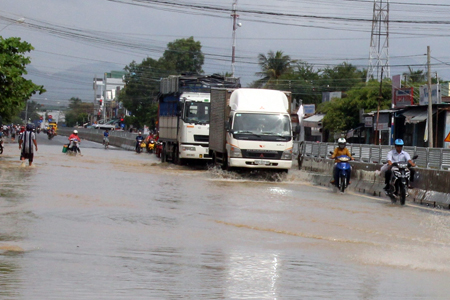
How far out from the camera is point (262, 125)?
866 inches

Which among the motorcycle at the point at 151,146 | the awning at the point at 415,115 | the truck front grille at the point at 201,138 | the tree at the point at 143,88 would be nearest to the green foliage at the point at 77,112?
the tree at the point at 143,88

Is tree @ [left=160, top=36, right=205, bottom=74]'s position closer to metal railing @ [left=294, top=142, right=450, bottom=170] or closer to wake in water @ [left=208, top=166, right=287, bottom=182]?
metal railing @ [left=294, top=142, right=450, bottom=170]

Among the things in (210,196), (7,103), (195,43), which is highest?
(195,43)

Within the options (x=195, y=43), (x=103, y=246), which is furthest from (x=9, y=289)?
(x=195, y=43)

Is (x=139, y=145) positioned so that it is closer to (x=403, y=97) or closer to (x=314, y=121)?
(x=403, y=97)

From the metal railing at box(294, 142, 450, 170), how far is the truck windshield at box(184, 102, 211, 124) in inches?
231

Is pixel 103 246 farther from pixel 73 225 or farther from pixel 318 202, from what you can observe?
pixel 318 202

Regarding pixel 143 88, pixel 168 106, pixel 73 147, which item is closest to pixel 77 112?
pixel 143 88

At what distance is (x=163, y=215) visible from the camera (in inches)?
476

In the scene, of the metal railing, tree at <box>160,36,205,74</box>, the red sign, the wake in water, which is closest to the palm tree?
tree at <box>160,36,205,74</box>

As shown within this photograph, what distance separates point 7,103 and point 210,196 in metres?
16.4

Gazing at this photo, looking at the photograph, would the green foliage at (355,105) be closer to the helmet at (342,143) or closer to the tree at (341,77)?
the tree at (341,77)

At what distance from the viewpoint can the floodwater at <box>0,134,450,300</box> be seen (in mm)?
6375

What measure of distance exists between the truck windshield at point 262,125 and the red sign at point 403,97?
2850cm
